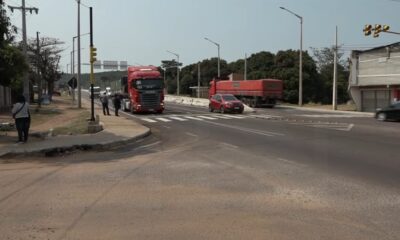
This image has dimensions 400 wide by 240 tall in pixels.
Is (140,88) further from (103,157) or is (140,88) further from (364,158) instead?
(364,158)

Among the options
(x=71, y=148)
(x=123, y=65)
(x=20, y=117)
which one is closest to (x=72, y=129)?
(x=20, y=117)

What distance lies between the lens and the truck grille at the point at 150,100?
41.0m

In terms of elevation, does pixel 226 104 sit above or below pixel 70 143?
above

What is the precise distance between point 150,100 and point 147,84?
126cm

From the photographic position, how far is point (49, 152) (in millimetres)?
15883

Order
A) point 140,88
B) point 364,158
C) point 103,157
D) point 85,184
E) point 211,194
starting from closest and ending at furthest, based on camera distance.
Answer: point 211,194 < point 85,184 < point 364,158 < point 103,157 < point 140,88

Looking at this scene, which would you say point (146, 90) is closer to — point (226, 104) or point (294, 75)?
point (226, 104)

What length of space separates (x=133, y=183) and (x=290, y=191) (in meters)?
3.04

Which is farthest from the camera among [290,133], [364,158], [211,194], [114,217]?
[290,133]

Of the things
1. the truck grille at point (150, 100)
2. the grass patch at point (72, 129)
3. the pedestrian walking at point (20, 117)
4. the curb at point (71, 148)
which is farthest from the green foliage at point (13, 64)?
the curb at point (71, 148)

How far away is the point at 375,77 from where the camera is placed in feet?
161

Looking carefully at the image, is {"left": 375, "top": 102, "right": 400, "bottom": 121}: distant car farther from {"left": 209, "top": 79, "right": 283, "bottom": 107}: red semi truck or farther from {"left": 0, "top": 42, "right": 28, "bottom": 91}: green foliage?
{"left": 0, "top": 42, "right": 28, "bottom": 91}: green foliage

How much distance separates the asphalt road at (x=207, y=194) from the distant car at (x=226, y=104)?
1013 inches

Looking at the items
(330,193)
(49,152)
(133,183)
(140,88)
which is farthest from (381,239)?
(140,88)
